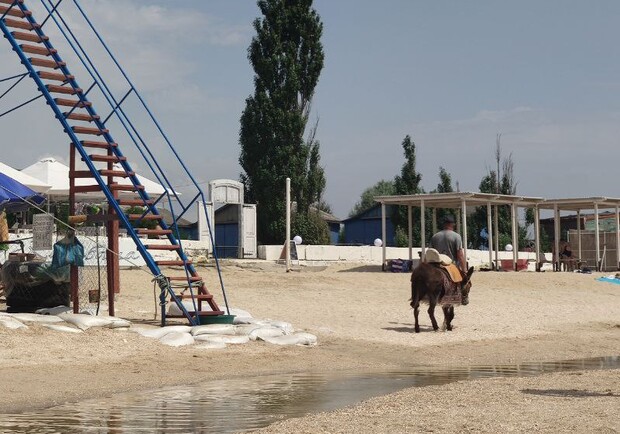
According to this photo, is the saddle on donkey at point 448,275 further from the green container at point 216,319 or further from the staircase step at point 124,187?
the staircase step at point 124,187

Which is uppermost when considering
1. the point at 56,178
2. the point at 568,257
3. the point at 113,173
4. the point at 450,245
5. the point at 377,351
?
the point at 56,178

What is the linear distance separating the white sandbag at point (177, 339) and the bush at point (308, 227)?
29.6m

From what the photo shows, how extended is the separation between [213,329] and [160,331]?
842mm

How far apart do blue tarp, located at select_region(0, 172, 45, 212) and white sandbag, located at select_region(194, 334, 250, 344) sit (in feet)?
20.2

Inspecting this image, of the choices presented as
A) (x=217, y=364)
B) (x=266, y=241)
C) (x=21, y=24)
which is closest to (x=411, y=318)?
(x=217, y=364)

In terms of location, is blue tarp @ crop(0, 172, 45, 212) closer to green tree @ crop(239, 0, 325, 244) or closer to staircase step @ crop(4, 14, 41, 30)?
staircase step @ crop(4, 14, 41, 30)

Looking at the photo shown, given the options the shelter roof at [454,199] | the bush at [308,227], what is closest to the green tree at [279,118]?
the bush at [308,227]

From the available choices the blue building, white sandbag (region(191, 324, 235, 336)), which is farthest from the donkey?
the blue building

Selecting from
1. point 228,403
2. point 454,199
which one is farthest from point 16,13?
point 454,199

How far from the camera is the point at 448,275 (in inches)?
686

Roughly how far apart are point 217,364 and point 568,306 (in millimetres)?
12152

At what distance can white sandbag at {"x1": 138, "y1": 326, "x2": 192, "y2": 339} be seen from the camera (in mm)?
15008

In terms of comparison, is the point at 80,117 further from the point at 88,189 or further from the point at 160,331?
the point at 160,331

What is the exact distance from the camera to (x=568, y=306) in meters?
23.3
